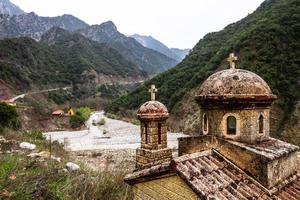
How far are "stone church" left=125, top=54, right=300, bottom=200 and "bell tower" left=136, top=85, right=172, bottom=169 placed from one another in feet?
5.25

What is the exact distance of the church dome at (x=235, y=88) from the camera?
6656 mm

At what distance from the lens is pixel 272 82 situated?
35.9 m

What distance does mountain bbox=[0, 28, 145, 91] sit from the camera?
213ft

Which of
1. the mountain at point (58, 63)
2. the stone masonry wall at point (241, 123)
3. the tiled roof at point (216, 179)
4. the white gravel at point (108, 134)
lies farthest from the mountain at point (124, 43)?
the tiled roof at point (216, 179)

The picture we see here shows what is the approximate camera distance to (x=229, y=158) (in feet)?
21.5

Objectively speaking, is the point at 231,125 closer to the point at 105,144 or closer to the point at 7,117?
the point at 7,117

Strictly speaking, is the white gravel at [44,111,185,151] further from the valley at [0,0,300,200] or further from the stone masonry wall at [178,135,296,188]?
the stone masonry wall at [178,135,296,188]

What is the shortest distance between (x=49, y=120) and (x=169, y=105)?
1572 centimetres

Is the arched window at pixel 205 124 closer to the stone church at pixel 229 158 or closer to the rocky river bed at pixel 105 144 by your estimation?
the stone church at pixel 229 158

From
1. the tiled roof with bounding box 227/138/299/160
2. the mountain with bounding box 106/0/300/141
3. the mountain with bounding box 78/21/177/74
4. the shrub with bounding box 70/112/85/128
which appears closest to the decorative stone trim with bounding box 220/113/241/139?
the tiled roof with bounding box 227/138/299/160

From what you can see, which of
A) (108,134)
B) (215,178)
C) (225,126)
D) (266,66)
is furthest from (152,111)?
(108,134)

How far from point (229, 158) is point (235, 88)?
1259 millimetres

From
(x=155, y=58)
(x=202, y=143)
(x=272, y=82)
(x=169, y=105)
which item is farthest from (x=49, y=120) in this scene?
(x=155, y=58)

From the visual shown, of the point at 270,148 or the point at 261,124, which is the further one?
the point at 261,124
